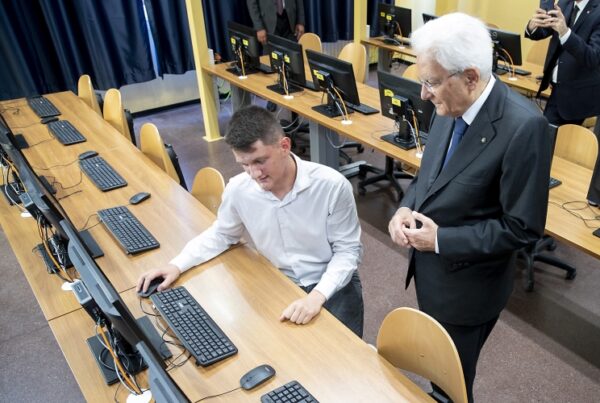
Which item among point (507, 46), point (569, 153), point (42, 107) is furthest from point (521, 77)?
point (42, 107)

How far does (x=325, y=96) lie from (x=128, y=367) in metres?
2.86

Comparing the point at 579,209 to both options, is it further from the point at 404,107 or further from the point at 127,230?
the point at 127,230

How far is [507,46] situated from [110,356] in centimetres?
386

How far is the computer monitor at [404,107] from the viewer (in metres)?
2.86

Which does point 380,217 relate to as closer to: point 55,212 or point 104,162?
point 104,162

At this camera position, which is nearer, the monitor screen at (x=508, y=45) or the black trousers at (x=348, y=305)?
the black trousers at (x=348, y=305)

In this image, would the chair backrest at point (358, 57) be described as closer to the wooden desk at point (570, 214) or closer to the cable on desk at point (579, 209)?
the wooden desk at point (570, 214)

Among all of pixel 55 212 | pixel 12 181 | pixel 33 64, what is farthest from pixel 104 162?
pixel 33 64

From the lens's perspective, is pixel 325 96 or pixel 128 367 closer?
pixel 128 367

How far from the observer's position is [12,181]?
2828mm

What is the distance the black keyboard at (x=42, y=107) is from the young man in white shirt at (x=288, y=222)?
8.02ft

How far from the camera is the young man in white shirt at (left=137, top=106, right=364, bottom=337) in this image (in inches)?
66.9

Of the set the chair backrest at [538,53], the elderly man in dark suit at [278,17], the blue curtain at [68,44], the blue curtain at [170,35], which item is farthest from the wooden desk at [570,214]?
the blue curtain at [68,44]

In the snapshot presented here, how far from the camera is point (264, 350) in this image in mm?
1578
